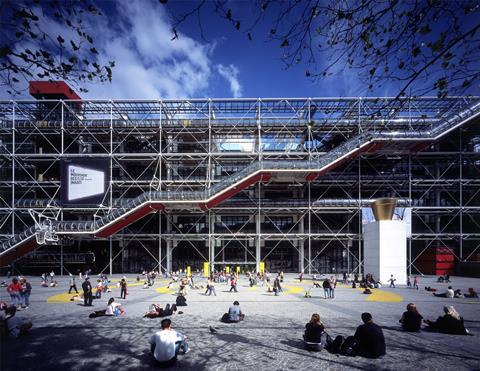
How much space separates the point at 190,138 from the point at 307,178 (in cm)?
1179

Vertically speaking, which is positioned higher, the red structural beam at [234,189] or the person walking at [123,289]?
the red structural beam at [234,189]

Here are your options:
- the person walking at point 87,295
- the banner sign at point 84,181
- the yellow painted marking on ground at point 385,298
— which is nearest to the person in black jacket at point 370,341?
the yellow painted marking on ground at point 385,298

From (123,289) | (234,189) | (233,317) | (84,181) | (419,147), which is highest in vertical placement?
(419,147)

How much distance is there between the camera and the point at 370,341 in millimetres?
5824

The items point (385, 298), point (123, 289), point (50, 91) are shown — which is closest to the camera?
point (123, 289)

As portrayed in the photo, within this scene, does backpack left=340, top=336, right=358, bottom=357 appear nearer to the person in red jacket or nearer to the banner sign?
the person in red jacket

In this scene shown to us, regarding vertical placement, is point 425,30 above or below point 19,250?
above

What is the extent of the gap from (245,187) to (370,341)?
18.1 m

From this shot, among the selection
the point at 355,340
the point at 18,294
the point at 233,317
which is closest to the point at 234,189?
the point at 233,317

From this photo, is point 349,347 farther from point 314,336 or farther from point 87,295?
point 87,295

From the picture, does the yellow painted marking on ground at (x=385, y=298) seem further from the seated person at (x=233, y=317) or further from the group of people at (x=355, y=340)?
the group of people at (x=355, y=340)

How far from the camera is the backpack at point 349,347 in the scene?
591 cm

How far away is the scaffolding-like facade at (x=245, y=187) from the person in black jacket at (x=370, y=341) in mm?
17342

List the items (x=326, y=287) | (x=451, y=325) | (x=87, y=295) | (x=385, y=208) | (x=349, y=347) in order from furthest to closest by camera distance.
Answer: (x=385, y=208) → (x=326, y=287) → (x=87, y=295) → (x=451, y=325) → (x=349, y=347)
